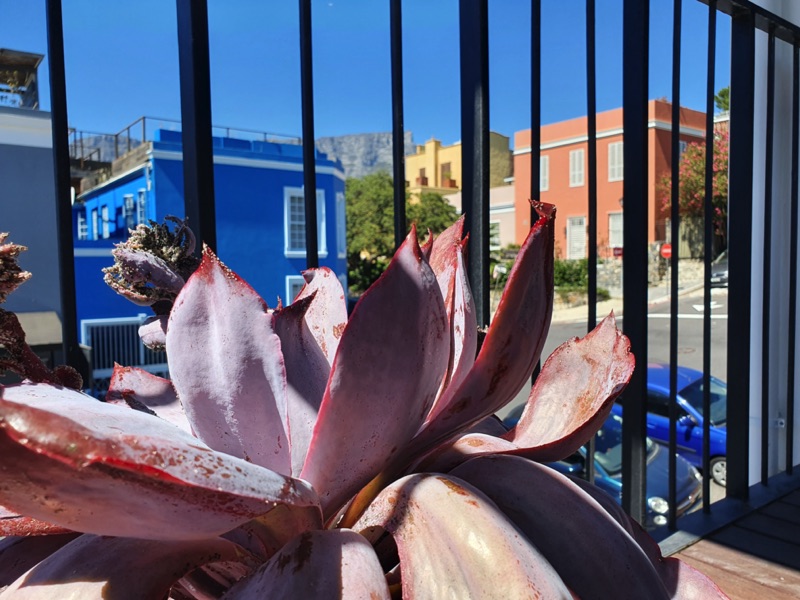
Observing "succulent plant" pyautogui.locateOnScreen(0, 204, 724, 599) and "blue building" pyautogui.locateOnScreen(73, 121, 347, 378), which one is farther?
"blue building" pyautogui.locateOnScreen(73, 121, 347, 378)

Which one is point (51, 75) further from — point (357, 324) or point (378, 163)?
point (378, 163)

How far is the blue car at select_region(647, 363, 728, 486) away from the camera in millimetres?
5031

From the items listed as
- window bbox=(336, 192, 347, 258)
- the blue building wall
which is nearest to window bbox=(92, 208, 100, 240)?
the blue building wall

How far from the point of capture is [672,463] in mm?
1518

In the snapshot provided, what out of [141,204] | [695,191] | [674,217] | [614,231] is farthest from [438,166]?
[674,217]

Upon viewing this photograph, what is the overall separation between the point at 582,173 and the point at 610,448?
19.9 metres

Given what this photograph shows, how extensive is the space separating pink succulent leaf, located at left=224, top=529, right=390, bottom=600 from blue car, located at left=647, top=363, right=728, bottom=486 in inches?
199

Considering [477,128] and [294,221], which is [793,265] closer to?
[477,128]

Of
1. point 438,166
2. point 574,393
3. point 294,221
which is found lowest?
point 574,393

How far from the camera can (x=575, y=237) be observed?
80.1ft

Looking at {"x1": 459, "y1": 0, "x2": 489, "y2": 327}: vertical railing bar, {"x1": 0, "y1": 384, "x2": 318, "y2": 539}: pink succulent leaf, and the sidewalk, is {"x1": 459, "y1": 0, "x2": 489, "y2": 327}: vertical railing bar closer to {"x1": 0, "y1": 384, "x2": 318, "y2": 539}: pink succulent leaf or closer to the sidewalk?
{"x1": 0, "y1": 384, "x2": 318, "y2": 539}: pink succulent leaf

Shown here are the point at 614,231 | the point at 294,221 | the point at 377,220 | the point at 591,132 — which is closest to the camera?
the point at 591,132

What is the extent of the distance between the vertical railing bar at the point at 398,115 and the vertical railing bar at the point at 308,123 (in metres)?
0.13

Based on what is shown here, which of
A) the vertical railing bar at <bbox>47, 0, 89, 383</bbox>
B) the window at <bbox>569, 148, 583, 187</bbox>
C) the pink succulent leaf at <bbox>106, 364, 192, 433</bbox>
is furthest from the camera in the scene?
the window at <bbox>569, 148, 583, 187</bbox>
